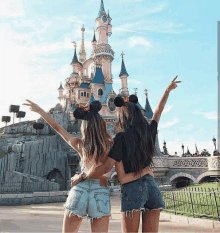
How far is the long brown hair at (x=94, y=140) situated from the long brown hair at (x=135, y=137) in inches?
7.8

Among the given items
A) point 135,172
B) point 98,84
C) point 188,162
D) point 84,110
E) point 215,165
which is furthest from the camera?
point 98,84

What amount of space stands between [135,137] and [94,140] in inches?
16.6

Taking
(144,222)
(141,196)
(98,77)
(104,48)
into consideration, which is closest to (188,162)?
(98,77)

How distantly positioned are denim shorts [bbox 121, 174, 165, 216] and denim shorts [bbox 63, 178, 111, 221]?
7.3 inches

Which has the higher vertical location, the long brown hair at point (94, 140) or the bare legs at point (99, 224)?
the long brown hair at point (94, 140)

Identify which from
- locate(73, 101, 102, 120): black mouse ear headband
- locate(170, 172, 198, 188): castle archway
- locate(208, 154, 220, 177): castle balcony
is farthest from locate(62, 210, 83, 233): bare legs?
locate(170, 172, 198, 188): castle archway

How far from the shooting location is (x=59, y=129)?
2.46 metres

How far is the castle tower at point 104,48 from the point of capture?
35.6 metres

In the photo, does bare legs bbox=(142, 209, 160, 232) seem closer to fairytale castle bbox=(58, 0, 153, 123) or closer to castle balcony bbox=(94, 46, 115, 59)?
fairytale castle bbox=(58, 0, 153, 123)

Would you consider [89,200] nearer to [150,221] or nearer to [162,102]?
[150,221]

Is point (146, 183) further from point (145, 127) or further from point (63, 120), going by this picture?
point (63, 120)

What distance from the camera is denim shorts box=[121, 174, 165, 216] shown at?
1911 millimetres

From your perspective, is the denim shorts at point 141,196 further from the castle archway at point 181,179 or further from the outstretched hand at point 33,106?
the castle archway at point 181,179

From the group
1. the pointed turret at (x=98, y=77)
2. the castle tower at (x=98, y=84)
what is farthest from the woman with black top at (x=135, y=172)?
the pointed turret at (x=98, y=77)
